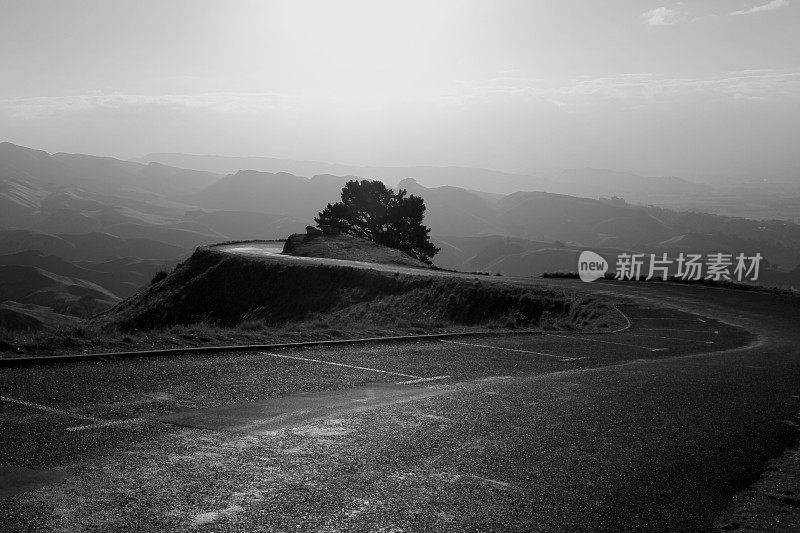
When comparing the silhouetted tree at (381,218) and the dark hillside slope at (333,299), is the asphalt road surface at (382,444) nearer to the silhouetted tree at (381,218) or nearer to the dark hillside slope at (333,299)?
the dark hillside slope at (333,299)

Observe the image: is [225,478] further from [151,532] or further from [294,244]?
[294,244]

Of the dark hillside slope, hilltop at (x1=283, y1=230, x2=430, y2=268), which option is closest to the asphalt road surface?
the dark hillside slope

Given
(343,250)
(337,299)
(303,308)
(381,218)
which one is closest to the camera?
(337,299)

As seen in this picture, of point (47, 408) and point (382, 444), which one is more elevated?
point (382, 444)

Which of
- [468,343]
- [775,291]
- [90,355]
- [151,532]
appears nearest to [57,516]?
[151,532]

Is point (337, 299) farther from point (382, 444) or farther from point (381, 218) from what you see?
point (381, 218)

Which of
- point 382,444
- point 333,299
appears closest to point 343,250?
point 333,299

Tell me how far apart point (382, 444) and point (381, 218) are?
68.8 meters

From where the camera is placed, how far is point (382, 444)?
266 inches

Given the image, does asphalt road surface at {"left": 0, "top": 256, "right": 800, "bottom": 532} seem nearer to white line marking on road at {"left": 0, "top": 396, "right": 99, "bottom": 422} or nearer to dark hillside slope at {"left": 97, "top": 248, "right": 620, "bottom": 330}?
white line marking on road at {"left": 0, "top": 396, "right": 99, "bottom": 422}

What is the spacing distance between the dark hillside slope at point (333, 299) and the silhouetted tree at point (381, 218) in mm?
25000

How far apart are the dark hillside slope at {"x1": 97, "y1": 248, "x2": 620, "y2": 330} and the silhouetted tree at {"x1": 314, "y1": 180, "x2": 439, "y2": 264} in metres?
25.0

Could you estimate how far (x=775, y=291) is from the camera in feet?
108

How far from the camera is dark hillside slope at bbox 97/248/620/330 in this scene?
27703 millimetres
